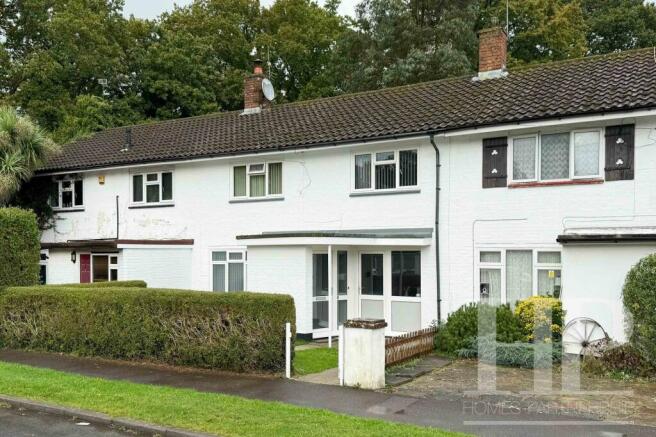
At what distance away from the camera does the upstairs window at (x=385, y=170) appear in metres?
15.5

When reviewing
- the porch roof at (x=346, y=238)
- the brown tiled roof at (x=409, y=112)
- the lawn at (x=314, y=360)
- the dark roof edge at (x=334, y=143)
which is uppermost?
the brown tiled roof at (x=409, y=112)

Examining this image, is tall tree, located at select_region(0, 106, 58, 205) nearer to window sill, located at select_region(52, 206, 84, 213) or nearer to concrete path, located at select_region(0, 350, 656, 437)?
window sill, located at select_region(52, 206, 84, 213)

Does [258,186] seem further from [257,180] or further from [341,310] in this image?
[341,310]

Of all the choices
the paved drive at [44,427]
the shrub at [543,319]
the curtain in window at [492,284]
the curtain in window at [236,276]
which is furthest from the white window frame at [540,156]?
the paved drive at [44,427]

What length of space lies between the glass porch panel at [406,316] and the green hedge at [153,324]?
4.75m

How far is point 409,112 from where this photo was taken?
16.6 metres

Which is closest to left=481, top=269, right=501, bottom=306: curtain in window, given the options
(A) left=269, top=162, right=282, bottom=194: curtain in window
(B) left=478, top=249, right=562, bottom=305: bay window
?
(B) left=478, top=249, right=562, bottom=305: bay window

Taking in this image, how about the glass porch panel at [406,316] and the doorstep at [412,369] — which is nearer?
the doorstep at [412,369]

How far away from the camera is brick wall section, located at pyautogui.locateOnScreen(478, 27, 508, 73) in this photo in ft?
57.2

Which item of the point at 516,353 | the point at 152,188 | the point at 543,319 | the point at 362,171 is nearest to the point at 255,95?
the point at 152,188

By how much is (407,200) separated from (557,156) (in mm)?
3645

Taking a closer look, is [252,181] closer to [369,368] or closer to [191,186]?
[191,186]

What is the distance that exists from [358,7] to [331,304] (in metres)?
24.9

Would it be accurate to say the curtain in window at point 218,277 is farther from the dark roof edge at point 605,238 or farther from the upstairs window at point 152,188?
the dark roof edge at point 605,238
